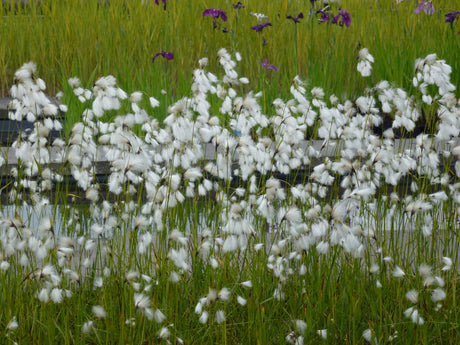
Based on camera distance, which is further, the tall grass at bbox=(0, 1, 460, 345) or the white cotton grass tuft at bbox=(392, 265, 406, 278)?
the tall grass at bbox=(0, 1, 460, 345)

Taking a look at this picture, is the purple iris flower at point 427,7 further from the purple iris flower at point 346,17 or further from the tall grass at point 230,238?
the tall grass at point 230,238

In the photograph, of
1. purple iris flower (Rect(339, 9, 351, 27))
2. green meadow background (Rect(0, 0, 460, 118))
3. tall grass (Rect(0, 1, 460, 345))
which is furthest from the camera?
green meadow background (Rect(0, 0, 460, 118))

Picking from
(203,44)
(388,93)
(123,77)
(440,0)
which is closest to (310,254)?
(388,93)

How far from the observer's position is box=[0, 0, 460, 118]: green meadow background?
4500mm

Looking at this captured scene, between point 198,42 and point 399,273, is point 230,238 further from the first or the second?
point 198,42

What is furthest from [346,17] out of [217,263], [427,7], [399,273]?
[399,273]

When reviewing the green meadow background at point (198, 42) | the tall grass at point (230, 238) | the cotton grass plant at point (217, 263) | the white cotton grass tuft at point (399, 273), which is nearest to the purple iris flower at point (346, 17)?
the green meadow background at point (198, 42)

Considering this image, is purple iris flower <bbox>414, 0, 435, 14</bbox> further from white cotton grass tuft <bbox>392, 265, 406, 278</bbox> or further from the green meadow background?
white cotton grass tuft <bbox>392, 265, 406, 278</bbox>

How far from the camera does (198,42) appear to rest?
5090 millimetres

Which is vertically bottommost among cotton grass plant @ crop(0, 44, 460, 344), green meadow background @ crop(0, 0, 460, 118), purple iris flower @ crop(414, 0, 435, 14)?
cotton grass plant @ crop(0, 44, 460, 344)

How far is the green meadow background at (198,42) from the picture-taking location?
4500 mm

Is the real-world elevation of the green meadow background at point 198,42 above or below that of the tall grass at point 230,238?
above

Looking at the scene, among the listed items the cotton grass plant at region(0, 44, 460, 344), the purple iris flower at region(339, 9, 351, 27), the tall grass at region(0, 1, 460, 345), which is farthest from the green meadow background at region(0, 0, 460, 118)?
the cotton grass plant at region(0, 44, 460, 344)

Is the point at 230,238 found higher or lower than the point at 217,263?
higher
